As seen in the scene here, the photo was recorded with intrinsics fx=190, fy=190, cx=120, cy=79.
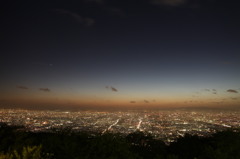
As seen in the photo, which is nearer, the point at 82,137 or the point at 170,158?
the point at 170,158

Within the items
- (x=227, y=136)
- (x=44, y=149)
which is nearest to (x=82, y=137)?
(x=44, y=149)

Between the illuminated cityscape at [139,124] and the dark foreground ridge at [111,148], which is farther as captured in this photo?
the illuminated cityscape at [139,124]

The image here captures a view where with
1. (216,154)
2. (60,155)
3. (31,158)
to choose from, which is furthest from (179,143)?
(31,158)

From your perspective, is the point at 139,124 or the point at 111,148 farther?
the point at 139,124

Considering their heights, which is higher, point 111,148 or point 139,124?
point 111,148

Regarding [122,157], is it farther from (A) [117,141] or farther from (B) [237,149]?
(B) [237,149]

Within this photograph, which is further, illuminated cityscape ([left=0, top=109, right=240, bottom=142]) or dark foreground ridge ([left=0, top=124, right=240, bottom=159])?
illuminated cityscape ([left=0, top=109, right=240, bottom=142])

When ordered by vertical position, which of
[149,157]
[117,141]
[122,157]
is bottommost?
[149,157]

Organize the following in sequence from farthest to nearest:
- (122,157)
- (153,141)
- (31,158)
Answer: (153,141) → (122,157) → (31,158)

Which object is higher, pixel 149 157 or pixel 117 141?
pixel 117 141

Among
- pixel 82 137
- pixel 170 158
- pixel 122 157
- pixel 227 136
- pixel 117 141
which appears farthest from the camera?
pixel 82 137

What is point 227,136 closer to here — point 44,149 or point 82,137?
point 82,137
